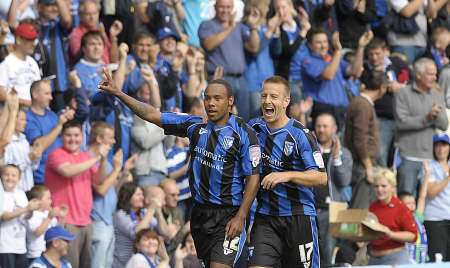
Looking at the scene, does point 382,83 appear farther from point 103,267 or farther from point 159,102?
point 103,267

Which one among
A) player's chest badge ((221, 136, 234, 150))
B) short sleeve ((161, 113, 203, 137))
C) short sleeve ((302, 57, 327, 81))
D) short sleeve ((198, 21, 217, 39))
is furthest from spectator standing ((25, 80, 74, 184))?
short sleeve ((302, 57, 327, 81))

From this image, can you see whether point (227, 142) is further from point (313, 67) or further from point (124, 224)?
point (313, 67)

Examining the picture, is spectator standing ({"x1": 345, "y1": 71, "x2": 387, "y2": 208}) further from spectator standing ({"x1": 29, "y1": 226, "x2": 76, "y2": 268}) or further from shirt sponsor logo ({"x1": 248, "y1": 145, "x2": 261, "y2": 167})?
shirt sponsor logo ({"x1": 248, "y1": 145, "x2": 261, "y2": 167})

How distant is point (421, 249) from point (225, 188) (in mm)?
6492

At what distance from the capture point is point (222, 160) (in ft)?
38.1

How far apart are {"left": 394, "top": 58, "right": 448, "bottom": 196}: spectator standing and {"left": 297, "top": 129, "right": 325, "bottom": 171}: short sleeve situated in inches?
293

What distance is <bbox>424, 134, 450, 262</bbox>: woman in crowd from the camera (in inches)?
704

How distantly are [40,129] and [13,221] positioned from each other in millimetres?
1550

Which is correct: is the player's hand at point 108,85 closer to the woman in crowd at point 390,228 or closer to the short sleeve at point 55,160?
the short sleeve at point 55,160

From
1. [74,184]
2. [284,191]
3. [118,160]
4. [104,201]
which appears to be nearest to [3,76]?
[74,184]

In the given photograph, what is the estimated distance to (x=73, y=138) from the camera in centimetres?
1538

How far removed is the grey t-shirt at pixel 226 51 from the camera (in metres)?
18.4

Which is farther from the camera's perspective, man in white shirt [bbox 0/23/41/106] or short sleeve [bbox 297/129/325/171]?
man in white shirt [bbox 0/23/41/106]

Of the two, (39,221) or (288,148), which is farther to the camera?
(39,221)
